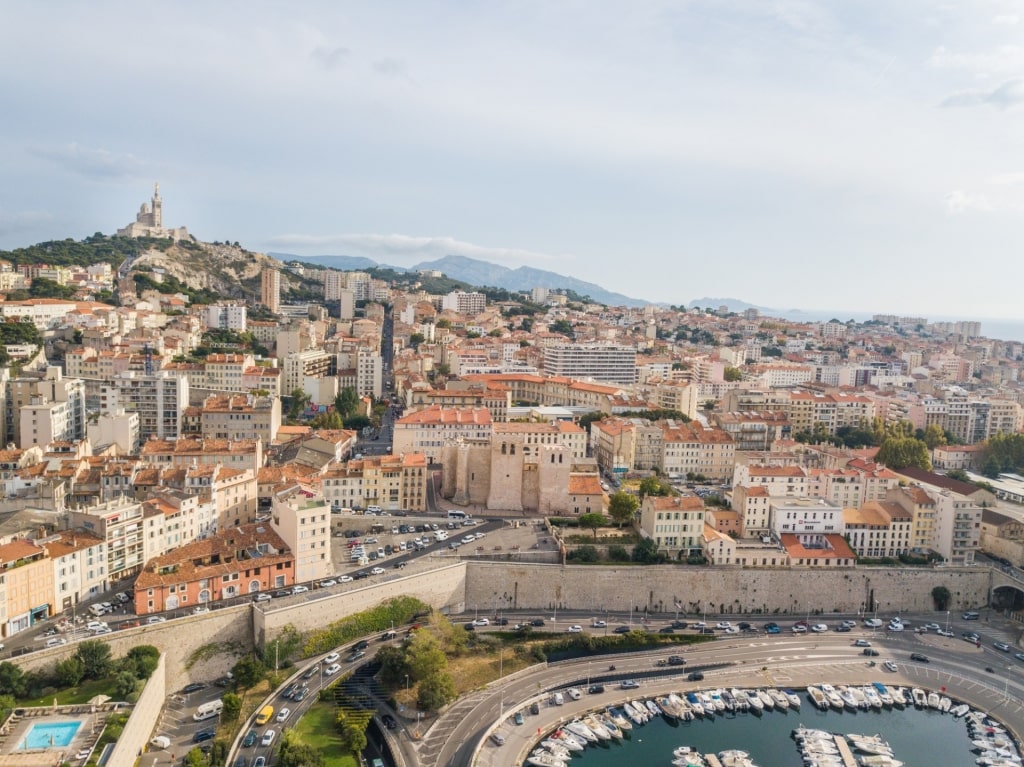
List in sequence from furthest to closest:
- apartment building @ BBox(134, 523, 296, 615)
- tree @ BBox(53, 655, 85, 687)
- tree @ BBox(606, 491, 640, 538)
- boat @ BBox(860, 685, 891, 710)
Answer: tree @ BBox(606, 491, 640, 538), boat @ BBox(860, 685, 891, 710), apartment building @ BBox(134, 523, 296, 615), tree @ BBox(53, 655, 85, 687)

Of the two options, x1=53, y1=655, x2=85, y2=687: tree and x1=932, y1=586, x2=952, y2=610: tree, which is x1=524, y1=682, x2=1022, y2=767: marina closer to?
x1=932, y1=586, x2=952, y2=610: tree

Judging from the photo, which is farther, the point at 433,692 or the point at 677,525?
the point at 677,525

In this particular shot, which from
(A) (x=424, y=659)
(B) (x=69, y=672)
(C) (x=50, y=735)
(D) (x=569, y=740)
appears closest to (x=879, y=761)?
(D) (x=569, y=740)

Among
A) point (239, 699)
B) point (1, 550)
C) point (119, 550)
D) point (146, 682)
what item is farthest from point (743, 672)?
point (1, 550)

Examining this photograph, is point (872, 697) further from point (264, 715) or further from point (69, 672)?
point (69, 672)

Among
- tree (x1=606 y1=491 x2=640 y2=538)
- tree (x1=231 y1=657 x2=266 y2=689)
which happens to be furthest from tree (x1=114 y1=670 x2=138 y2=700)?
tree (x1=606 y1=491 x2=640 y2=538)

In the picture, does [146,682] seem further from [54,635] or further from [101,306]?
[101,306]
